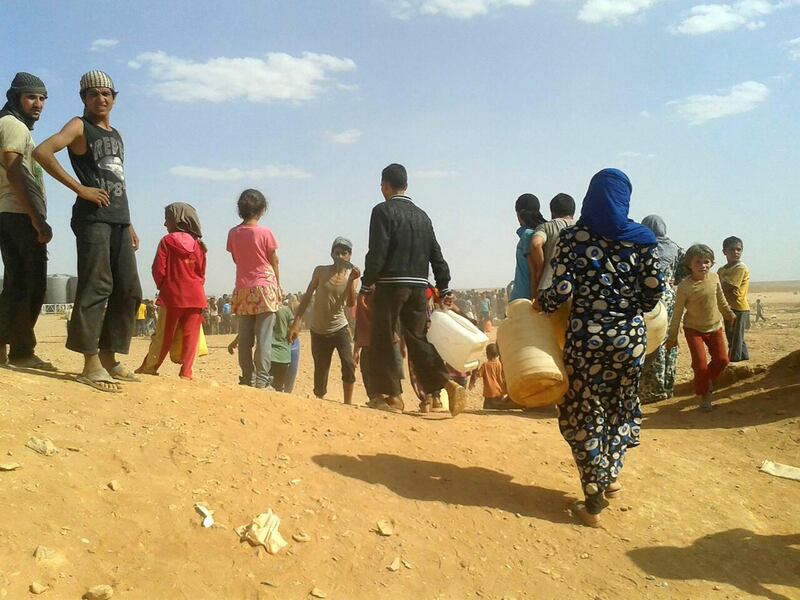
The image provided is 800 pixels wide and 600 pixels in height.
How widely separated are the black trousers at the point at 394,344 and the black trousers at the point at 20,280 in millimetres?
2678

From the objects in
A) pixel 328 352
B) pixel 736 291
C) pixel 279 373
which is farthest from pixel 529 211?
pixel 736 291

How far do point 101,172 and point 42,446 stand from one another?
1.89 meters

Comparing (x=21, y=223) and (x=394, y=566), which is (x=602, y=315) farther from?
(x=21, y=223)

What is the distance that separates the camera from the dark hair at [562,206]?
640 centimetres

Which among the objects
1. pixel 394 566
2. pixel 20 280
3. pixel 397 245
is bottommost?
pixel 394 566

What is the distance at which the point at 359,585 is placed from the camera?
3.15 m

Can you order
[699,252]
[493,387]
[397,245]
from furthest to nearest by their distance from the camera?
[493,387], [699,252], [397,245]

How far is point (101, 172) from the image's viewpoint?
14.6ft

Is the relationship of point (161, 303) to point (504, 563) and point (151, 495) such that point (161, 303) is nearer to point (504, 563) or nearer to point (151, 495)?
point (151, 495)

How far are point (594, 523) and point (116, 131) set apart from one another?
4116 mm

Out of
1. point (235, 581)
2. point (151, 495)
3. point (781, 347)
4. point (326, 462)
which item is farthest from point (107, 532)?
point (781, 347)

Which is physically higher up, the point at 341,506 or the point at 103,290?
the point at 103,290

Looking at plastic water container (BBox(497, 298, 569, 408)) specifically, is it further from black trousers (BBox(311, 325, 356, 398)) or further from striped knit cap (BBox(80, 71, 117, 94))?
black trousers (BBox(311, 325, 356, 398))

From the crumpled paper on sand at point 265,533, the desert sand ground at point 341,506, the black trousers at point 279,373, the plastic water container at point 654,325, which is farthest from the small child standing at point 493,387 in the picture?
the crumpled paper on sand at point 265,533
